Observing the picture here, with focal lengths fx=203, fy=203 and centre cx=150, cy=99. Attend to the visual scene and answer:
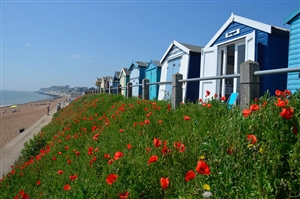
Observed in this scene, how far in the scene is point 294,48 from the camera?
5.53m

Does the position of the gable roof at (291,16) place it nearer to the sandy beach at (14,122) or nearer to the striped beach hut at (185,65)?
the striped beach hut at (185,65)

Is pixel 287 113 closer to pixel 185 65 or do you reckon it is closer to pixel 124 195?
pixel 124 195

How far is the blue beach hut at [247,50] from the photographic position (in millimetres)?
6359

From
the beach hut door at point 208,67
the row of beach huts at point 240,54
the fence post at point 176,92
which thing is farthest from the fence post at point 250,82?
the beach hut door at point 208,67

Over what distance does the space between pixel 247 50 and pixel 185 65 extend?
3.59 meters

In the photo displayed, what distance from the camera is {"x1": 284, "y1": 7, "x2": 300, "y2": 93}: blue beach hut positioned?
535 cm

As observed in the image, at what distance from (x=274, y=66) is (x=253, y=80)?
177 inches

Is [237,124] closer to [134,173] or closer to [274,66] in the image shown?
[134,173]

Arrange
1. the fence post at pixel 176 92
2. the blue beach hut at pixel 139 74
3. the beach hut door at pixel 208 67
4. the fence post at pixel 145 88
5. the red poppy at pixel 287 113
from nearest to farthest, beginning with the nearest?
the red poppy at pixel 287 113, the fence post at pixel 176 92, the fence post at pixel 145 88, the beach hut door at pixel 208 67, the blue beach hut at pixel 139 74

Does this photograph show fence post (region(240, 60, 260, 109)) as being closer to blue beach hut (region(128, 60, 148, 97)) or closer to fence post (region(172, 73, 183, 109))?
fence post (region(172, 73, 183, 109))

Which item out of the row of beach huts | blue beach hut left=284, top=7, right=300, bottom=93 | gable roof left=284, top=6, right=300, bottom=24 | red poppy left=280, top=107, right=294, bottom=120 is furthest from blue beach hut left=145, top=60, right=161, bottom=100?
red poppy left=280, top=107, right=294, bottom=120

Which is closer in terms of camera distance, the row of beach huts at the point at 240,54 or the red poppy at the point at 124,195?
the red poppy at the point at 124,195

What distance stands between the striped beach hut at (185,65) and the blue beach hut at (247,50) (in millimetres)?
1265

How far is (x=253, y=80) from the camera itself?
2.83m
